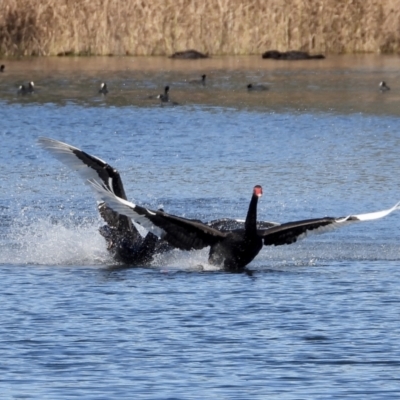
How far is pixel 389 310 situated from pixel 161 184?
8249mm

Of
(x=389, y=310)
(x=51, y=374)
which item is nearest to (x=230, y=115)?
(x=389, y=310)

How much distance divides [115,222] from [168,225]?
1.32 meters

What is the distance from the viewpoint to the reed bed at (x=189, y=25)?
4053cm

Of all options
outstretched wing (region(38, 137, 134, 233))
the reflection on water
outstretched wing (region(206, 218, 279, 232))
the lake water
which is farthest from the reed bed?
outstretched wing (region(38, 137, 134, 233))

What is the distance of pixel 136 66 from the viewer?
42188mm

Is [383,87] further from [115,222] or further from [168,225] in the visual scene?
[168,225]

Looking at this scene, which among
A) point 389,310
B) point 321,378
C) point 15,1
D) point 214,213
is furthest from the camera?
point 15,1

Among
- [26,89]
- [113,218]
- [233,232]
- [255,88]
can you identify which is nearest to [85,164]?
[113,218]

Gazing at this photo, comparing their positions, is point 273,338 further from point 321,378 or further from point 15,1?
point 15,1

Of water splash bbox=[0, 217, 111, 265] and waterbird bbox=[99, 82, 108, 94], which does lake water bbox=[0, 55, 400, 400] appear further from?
waterbird bbox=[99, 82, 108, 94]

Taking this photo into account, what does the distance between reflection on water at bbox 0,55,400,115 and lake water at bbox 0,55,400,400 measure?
8.43 feet

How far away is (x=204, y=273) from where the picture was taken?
1340 centimetres

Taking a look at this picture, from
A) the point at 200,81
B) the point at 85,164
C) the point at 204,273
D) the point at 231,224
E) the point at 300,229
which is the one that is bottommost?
the point at 204,273

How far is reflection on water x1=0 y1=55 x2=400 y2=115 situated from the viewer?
33.1 meters
